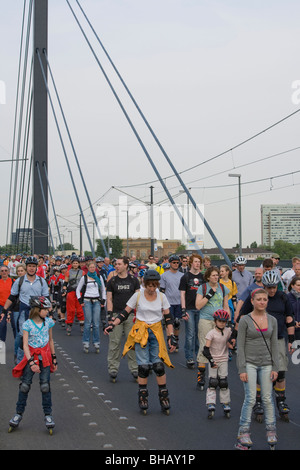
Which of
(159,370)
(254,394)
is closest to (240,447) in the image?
(254,394)

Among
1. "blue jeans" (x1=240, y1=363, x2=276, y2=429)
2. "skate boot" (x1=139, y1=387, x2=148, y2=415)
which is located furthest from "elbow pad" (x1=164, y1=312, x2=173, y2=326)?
"blue jeans" (x1=240, y1=363, x2=276, y2=429)

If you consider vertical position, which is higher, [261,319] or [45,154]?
[45,154]

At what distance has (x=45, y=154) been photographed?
28.6 metres

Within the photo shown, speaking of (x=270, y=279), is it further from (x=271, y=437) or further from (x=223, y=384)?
(x=271, y=437)

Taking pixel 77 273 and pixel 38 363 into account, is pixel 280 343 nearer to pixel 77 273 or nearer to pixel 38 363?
pixel 38 363

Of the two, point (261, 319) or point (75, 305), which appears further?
point (75, 305)

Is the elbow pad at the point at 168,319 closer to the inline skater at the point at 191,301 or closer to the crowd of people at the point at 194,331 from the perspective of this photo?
the crowd of people at the point at 194,331

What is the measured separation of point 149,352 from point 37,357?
1.47m

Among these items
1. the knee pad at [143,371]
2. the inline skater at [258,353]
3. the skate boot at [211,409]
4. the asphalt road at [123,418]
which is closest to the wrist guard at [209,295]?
the asphalt road at [123,418]

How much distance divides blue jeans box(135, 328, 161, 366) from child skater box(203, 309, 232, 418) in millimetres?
635

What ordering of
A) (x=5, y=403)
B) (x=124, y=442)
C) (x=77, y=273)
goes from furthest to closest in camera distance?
(x=77, y=273) → (x=5, y=403) → (x=124, y=442)

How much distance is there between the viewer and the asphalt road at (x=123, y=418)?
5.82 meters

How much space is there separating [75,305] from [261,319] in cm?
900
